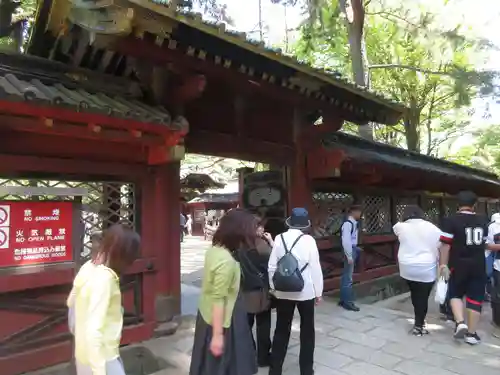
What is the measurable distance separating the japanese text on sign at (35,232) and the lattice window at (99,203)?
153 mm

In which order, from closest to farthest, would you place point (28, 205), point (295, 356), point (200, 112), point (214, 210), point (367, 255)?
point (28, 205) < point (295, 356) < point (200, 112) < point (367, 255) < point (214, 210)

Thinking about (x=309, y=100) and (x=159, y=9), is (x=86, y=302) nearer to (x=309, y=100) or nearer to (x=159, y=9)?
(x=159, y=9)

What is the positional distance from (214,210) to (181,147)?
22.0m

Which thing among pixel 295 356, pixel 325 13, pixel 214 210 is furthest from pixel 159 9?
pixel 214 210

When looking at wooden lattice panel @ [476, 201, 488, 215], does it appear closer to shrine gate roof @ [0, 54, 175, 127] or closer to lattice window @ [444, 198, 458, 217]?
lattice window @ [444, 198, 458, 217]

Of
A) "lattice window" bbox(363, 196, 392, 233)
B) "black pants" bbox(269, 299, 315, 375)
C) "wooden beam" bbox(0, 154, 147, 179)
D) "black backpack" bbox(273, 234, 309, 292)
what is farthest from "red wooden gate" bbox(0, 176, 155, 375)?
"lattice window" bbox(363, 196, 392, 233)

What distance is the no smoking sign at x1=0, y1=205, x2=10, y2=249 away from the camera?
4.04 metres

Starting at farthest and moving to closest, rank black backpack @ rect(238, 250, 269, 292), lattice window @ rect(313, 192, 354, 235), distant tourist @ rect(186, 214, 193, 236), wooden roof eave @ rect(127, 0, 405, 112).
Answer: distant tourist @ rect(186, 214, 193, 236), lattice window @ rect(313, 192, 354, 235), black backpack @ rect(238, 250, 269, 292), wooden roof eave @ rect(127, 0, 405, 112)

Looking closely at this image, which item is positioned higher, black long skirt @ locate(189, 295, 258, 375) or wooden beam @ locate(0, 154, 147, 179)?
wooden beam @ locate(0, 154, 147, 179)

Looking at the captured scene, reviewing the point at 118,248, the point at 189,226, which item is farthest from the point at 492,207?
the point at 189,226

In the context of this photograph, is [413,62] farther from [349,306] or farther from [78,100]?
[78,100]

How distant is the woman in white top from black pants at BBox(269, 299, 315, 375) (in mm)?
2130

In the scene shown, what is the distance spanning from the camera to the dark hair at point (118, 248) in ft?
7.93

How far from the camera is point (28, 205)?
4.22 metres
